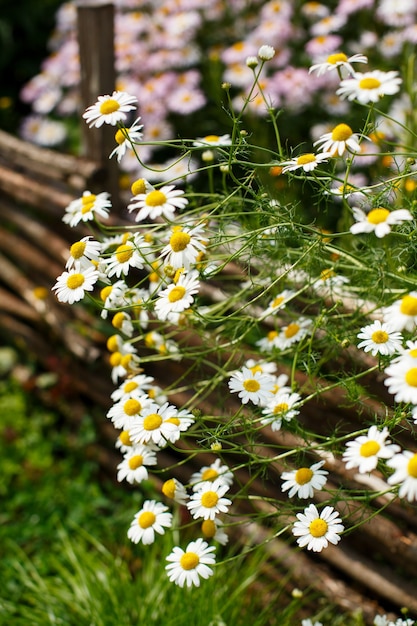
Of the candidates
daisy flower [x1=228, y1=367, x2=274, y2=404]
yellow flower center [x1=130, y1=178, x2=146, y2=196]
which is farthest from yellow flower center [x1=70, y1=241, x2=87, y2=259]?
daisy flower [x1=228, y1=367, x2=274, y2=404]

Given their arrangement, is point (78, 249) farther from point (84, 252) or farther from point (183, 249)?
point (183, 249)

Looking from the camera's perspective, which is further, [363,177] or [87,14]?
[363,177]

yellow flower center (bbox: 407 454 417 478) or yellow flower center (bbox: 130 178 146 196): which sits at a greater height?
yellow flower center (bbox: 130 178 146 196)

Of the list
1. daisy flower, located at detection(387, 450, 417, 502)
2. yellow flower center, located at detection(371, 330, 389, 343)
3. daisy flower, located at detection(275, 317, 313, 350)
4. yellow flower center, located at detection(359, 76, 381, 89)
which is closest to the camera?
daisy flower, located at detection(387, 450, 417, 502)

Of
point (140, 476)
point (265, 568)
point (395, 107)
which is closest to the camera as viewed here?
point (140, 476)

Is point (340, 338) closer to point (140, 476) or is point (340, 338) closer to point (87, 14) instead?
point (140, 476)

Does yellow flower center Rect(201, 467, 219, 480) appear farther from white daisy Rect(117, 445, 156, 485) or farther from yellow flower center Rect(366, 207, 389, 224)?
yellow flower center Rect(366, 207, 389, 224)

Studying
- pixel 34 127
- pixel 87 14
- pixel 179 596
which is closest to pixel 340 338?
pixel 179 596
